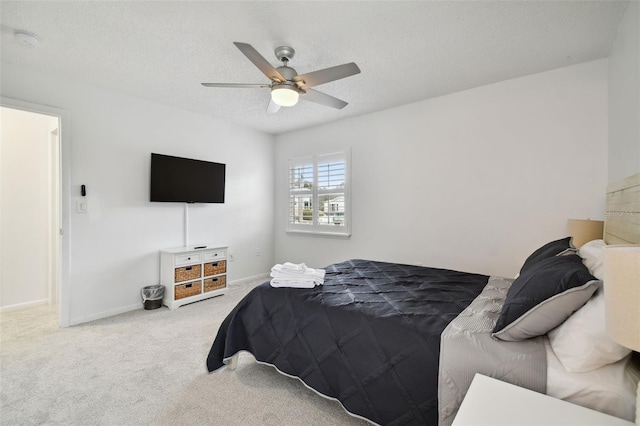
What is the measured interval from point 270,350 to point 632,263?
1.87 meters

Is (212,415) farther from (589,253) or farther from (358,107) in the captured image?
(358,107)

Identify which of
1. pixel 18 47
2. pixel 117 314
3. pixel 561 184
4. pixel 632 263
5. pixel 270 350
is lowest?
pixel 117 314

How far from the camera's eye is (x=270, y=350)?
1.98 meters

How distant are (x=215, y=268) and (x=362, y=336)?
289 cm

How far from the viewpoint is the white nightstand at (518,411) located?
2.79ft

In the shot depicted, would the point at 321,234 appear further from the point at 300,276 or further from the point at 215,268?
the point at 300,276

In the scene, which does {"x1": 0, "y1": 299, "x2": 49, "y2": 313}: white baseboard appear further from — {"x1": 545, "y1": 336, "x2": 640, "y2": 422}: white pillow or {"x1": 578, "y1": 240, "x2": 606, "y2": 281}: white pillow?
{"x1": 578, "y1": 240, "x2": 606, "y2": 281}: white pillow

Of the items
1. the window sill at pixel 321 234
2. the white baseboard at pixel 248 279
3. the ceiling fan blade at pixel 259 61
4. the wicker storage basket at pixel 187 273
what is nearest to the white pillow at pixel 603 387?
the ceiling fan blade at pixel 259 61

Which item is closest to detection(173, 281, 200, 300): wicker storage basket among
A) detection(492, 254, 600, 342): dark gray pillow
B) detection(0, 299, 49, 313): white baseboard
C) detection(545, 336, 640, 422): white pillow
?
detection(0, 299, 49, 313): white baseboard

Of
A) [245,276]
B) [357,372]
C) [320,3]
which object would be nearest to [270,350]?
[357,372]

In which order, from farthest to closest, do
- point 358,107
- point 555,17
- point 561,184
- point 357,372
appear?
1. point 358,107
2. point 561,184
3. point 555,17
4. point 357,372

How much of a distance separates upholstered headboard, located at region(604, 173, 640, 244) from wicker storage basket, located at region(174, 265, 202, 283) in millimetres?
3964

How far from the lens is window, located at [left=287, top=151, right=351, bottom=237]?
4.36m

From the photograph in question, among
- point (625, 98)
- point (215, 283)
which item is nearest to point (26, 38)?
point (215, 283)
